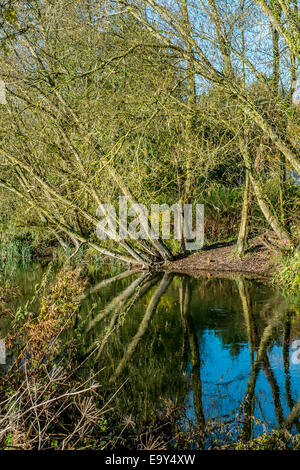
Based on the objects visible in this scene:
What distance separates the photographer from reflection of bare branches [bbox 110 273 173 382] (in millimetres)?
7492

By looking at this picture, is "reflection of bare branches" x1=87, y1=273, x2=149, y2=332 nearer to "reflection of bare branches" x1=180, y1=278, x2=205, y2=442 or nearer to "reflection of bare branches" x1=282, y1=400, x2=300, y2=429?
"reflection of bare branches" x1=180, y1=278, x2=205, y2=442

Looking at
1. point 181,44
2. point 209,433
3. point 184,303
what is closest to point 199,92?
point 181,44

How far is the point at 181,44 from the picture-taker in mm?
11477

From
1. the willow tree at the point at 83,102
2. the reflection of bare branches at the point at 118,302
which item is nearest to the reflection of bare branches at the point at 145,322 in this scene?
the reflection of bare branches at the point at 118,302

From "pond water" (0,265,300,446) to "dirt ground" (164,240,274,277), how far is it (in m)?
1.62

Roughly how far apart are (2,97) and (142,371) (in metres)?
8.51

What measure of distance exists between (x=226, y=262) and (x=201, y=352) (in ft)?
28.8

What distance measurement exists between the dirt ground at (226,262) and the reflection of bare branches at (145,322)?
1.16 m

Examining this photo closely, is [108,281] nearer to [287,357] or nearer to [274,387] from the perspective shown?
[287,357]

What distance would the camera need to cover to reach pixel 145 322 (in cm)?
1062

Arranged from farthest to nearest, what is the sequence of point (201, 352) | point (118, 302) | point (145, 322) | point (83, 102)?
point (83, 102)
point (118, 302)
point (145, 322)
point (201, 352)

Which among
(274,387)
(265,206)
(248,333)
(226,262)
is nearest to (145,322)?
(248,333)

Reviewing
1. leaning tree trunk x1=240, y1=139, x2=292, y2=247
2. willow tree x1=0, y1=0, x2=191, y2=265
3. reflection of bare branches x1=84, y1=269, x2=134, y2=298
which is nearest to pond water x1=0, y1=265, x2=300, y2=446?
reflection of bare branches x1=84, y1=269, x2=134, y2=298

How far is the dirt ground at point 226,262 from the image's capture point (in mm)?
15820
